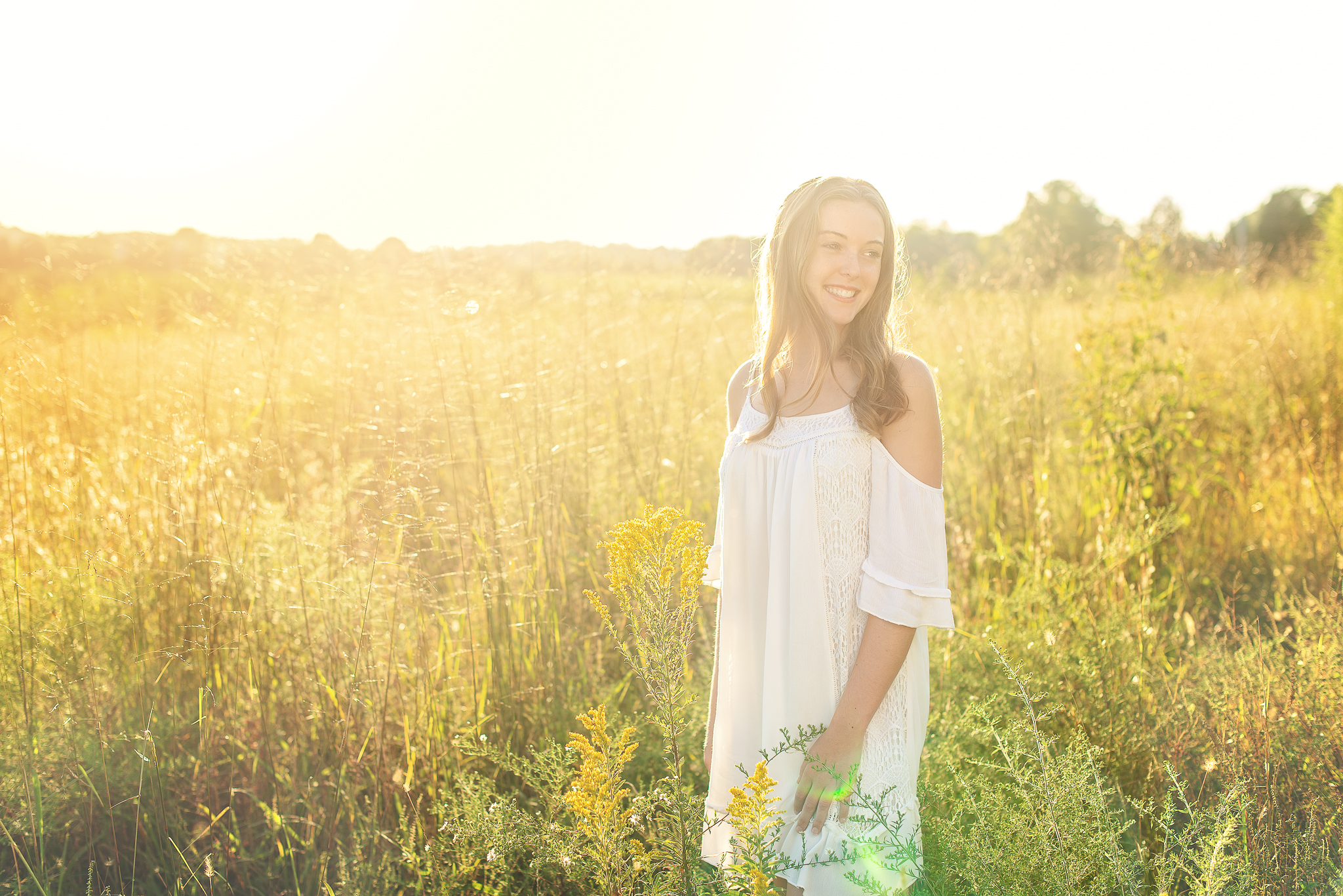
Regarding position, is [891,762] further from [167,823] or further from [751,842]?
[167,823]

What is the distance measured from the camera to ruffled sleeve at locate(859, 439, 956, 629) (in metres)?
1.41

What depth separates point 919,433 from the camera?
4.74ft

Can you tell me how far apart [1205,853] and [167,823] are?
7.63 feet

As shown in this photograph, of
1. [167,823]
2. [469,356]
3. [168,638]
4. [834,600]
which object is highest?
[469,356]

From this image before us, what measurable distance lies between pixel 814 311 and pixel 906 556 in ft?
1.87

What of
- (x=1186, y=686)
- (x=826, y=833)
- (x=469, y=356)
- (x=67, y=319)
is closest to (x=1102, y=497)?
(x=1186, y=686)

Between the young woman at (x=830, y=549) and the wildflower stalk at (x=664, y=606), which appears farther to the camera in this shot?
the young woman at (x=830, y=549)

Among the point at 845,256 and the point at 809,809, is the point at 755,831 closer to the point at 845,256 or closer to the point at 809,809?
the point at 809,809

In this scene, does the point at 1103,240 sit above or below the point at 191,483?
above

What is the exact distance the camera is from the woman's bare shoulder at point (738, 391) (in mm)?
1829

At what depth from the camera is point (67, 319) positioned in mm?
2363

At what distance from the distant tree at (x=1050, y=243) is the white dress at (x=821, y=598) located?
9.81ft

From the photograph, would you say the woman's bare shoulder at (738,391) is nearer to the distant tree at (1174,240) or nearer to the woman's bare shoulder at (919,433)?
the woman's bare shoulder at (919,433)

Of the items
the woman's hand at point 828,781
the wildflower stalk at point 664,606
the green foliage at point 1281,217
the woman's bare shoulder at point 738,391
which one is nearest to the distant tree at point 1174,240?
the woman's bare shoulder at point 738,391
